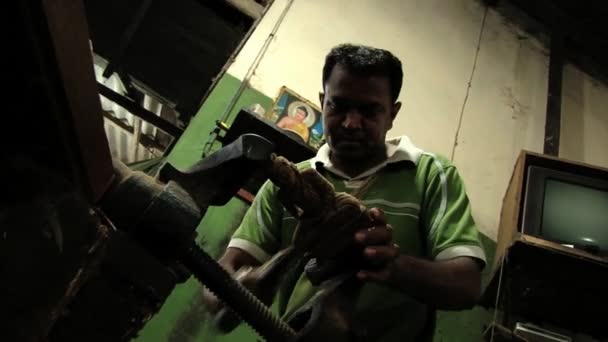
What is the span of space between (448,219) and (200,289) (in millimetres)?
851

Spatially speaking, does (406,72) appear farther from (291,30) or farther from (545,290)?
(545,290)

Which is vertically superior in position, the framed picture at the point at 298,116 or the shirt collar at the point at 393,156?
the framed picture at the point at 298,116

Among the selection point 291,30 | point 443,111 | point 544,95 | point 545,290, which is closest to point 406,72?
point 443,111

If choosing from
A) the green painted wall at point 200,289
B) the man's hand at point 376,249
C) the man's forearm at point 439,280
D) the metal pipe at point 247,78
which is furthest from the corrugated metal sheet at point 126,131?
the man's hand at point 376,249

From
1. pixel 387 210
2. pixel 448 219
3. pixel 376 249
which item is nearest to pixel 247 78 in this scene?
pixel 387 210

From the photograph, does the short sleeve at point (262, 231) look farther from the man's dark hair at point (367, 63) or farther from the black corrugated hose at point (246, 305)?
the black corrugated hose at point (246, 305)

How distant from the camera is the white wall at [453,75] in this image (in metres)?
2.39

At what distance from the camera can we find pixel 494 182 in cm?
250

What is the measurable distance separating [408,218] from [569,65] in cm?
311

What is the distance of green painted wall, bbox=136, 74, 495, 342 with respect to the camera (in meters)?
1.50

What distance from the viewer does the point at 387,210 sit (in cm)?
117

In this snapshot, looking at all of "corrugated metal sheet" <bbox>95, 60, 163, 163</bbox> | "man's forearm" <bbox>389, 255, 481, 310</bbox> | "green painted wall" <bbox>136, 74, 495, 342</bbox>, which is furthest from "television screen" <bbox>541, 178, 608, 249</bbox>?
"corrugated metal sheet" <bbox>95, 60, 163, 163</bbox>

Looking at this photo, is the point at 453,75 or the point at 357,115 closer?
the point at 357,115

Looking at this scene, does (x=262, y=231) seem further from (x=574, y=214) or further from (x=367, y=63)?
(x=574, y=214)
